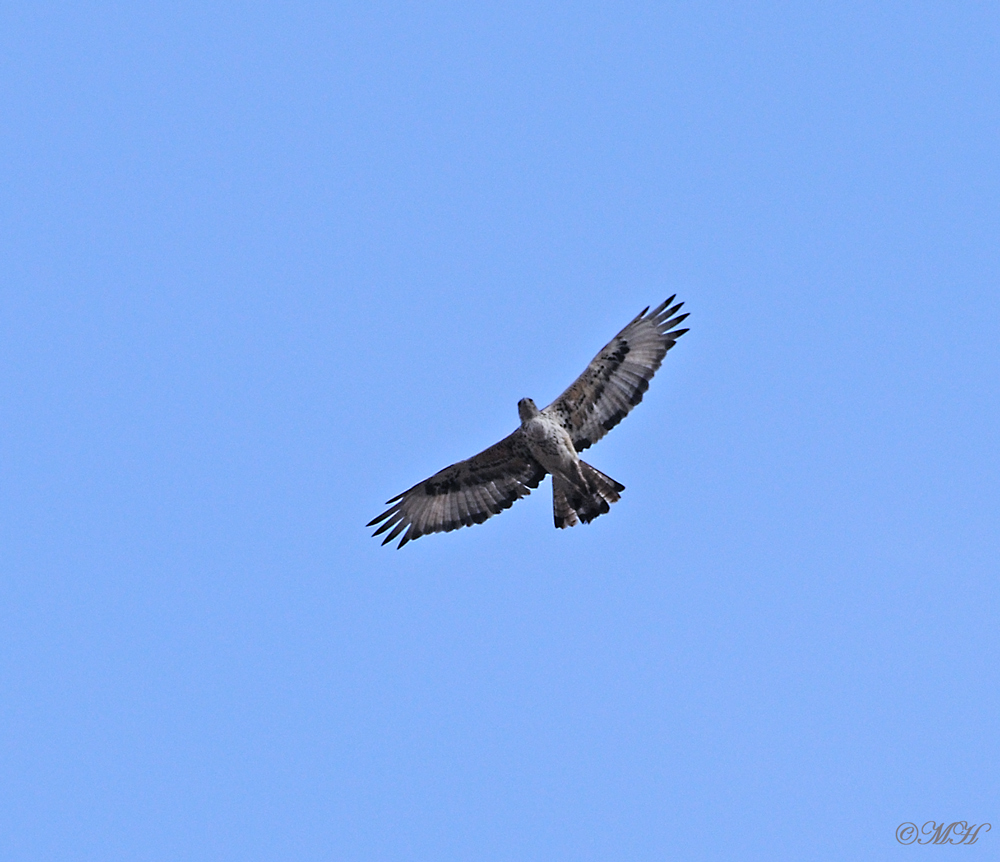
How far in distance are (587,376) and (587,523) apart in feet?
6.29

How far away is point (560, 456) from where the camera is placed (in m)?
14.9

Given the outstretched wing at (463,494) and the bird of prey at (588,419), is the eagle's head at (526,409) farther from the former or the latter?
the outstretched wing at (463,494)

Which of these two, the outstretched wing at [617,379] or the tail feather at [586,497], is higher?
the outstretched wing at [617,379]

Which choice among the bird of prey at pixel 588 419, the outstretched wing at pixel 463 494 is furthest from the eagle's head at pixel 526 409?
the outstretched wing at pixel 463 494

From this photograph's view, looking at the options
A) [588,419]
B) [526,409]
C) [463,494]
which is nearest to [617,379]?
[588,419]

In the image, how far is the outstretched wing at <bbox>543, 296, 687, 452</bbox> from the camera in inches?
596

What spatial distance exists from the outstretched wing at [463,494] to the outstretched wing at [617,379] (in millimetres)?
852

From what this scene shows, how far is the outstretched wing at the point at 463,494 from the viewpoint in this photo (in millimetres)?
15750

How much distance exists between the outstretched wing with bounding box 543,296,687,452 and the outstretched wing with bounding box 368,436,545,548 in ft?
2.80

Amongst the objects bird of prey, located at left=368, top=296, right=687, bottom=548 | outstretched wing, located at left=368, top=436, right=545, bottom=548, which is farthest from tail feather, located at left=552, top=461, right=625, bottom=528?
outstretched wing, located at left=368, top=436, right=545, bottom=548

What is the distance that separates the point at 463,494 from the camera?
1609cm

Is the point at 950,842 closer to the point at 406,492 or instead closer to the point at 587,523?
the point at 587,523

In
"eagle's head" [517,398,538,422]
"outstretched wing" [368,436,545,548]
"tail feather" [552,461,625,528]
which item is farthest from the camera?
"outstretched wing" [368,436,545,548]

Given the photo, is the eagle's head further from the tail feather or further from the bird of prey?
the tail feather
